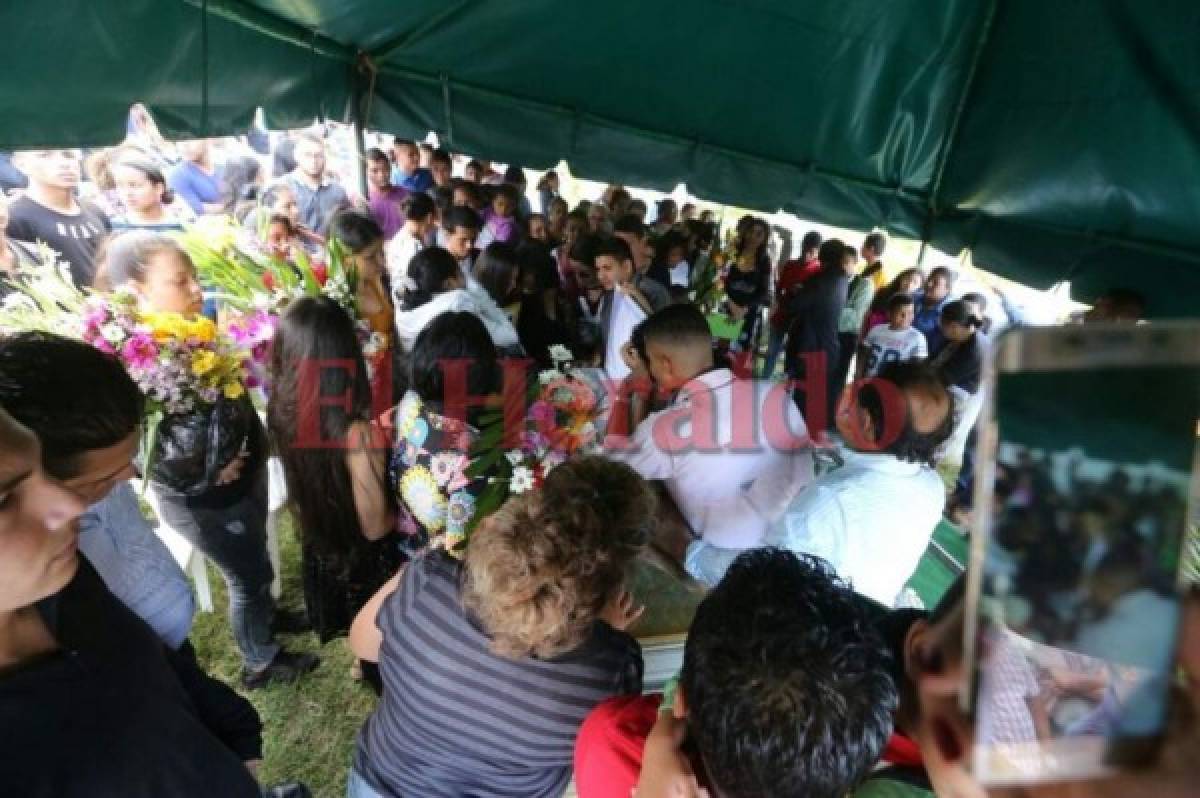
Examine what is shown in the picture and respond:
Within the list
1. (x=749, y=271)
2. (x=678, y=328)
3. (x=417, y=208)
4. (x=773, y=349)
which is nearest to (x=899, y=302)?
(x=749, y=271)

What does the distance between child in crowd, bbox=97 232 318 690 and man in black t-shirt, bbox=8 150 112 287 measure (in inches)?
56.5

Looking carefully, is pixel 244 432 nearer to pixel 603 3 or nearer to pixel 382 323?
pixel 382 323

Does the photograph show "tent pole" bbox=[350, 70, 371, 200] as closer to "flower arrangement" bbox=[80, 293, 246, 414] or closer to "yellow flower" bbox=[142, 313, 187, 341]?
"flower arrangement" bbox=[80, 293, 246, 414]

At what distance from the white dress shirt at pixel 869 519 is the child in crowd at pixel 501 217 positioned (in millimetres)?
4158

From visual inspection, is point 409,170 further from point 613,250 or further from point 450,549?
point 450,549

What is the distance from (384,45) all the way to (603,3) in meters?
1.80

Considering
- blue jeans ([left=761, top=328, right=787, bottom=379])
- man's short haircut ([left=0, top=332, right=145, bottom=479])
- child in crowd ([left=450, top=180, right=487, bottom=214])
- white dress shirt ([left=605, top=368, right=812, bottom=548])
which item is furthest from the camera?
blue jeans ([left=761, top=328, right=787, bottom=379])

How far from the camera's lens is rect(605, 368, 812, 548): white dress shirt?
223 centimetres

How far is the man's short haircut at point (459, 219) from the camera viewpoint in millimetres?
4227

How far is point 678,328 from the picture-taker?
2389 millimetres

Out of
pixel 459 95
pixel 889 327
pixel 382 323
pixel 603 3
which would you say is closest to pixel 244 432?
pixel 382 323

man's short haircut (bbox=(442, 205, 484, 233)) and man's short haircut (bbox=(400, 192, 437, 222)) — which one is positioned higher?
man's short haircut (bbox=(400, 192, 437, 222))

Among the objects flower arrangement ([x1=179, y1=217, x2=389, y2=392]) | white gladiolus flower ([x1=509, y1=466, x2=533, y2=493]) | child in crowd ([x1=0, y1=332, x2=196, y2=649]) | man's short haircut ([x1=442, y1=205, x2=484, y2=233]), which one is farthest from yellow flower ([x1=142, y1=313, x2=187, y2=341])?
man's short haircut ([x1=442, y1=205, x2=484, y2=233])

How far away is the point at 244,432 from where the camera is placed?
219 cm
